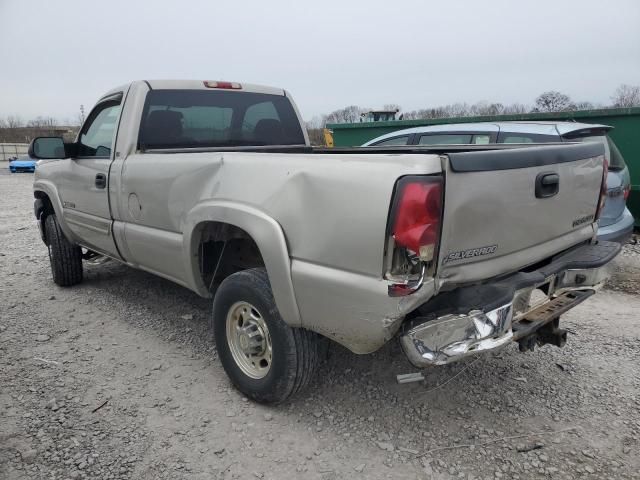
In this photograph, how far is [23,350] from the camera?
12.3 ft

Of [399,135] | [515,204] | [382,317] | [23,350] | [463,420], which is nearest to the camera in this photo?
[382,317]

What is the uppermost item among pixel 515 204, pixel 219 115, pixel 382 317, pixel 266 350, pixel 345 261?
pixel 219 115

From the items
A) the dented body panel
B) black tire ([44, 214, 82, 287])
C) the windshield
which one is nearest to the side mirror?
black tire ([44, 214, 82, 287])

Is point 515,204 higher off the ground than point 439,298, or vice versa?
point 515,204

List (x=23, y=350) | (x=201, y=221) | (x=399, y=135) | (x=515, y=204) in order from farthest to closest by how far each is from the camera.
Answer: (x=399, y=135), (x=23, y=350), (x=201, y=221), (x=515, y=204)

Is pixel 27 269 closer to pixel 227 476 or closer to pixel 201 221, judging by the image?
pixel 201 221

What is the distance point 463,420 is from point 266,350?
1.21 meters

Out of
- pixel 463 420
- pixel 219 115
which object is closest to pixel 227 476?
pixel 463 420

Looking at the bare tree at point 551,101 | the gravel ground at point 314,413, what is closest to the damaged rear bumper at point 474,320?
the gravel ground at point 314,413

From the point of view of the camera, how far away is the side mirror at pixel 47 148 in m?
4.50

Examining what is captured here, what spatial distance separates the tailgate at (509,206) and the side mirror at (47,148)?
3.88 m

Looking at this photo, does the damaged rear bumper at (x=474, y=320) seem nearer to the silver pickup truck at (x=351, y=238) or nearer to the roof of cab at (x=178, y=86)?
the silver pickup truck at (x=351, y=238)

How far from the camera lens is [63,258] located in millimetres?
5164

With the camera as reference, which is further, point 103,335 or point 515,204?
point 103,335
